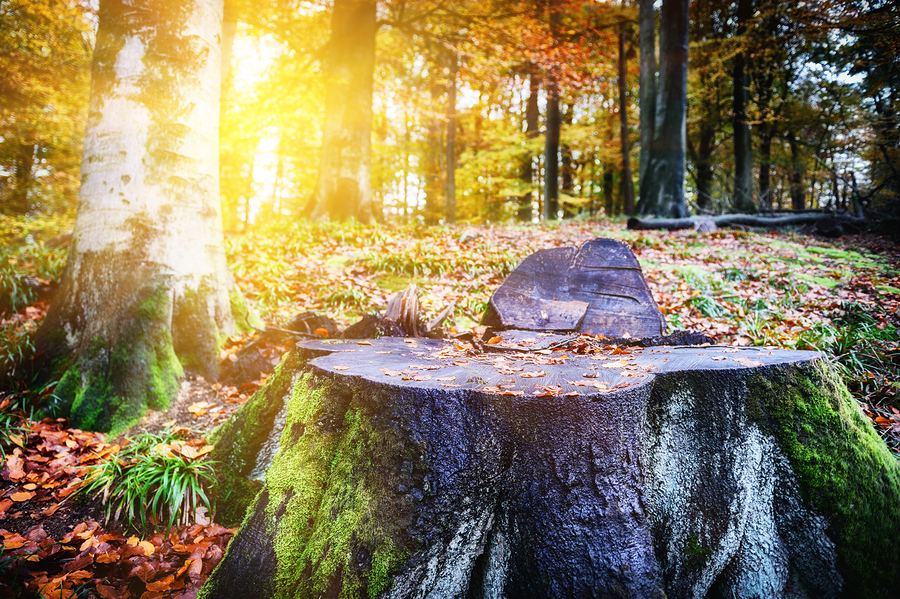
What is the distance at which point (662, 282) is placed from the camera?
5.14m

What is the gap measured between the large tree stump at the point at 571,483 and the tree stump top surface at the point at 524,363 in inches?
0.6

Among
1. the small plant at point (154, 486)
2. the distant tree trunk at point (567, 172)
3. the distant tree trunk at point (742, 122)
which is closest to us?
the small plant at point (154, 486)

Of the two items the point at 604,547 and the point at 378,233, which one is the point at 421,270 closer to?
the point at 378,233

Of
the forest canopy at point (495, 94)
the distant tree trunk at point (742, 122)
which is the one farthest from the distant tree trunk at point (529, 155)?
the distant tree trunk at point (742, 122)

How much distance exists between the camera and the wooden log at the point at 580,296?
279 cm

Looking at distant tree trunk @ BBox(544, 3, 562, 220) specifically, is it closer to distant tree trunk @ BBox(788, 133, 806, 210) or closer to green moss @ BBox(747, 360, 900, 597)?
distant tree trunk @ BBox(788, 133, 806, 210)

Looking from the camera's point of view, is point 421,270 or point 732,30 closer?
point 421,270

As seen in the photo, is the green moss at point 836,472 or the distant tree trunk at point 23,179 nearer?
the green moss at point 836,472

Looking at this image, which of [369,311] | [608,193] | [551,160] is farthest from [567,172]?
[369,311]

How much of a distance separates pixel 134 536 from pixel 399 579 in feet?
5.01

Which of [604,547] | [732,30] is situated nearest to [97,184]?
[604,547]

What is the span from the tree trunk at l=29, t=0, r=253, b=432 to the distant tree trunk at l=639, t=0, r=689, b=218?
31.3ft

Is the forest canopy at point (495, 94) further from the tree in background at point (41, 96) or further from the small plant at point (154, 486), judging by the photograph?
the small plant at point (154, 486)

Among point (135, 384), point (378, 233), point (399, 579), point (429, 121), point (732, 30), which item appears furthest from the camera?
point (429, 121)
